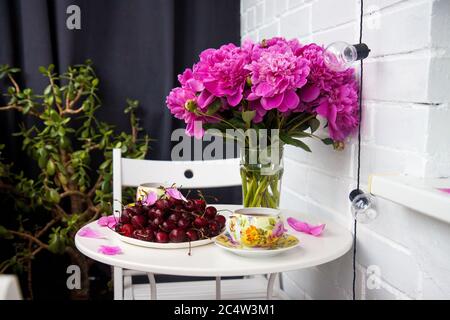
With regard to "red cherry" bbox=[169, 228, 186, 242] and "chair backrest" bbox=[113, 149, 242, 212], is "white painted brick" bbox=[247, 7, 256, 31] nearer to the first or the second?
Answer: "chair backrest" bbox=[113, 149, 242, 212]

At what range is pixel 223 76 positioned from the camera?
1.05 meters

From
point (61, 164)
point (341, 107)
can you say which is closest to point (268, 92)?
point (341, 107)

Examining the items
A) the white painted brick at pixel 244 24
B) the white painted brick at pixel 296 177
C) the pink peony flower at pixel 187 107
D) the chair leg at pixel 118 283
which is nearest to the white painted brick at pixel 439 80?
the pink peony flower at pixel 187 107

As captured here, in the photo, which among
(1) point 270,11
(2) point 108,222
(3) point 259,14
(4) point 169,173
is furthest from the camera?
(3) point 259,14

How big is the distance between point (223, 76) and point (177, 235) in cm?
34

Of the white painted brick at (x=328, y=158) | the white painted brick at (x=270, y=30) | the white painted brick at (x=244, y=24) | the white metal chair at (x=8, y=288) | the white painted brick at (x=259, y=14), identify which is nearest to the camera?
the white metal chair at (x=8, y=288)

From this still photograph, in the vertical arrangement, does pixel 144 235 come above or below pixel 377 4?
below

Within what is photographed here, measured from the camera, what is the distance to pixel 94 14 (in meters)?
1.95

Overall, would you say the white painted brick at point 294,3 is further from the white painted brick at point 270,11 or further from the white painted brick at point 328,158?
the white painted brick at point 328,158

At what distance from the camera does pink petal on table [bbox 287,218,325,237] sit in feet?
3.68

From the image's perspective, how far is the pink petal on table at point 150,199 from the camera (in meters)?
1.13

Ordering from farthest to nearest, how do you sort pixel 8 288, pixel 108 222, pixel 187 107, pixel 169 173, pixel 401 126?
pixel 169 173 → pixel 108 222 → pixel 187 107 → pixel 401 126 → pixel 8 288

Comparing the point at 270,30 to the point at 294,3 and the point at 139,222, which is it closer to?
the point at 294,3
